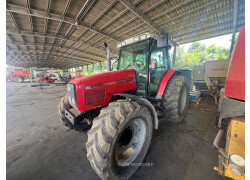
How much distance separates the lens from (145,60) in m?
2.23

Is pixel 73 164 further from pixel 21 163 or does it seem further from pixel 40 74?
pixel 40 74

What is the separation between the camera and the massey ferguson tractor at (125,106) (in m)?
1.16

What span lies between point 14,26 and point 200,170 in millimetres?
12082

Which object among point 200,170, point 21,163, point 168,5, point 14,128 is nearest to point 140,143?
point 200,170

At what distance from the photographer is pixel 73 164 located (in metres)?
1.57

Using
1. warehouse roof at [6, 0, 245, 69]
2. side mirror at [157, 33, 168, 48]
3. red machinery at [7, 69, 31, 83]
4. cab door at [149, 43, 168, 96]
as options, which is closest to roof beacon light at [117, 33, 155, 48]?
side mirror at [157, 33, 168, 48]

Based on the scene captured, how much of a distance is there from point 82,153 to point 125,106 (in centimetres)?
134

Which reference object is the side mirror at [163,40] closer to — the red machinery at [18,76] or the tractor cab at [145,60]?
the tractor cab at [145,60]

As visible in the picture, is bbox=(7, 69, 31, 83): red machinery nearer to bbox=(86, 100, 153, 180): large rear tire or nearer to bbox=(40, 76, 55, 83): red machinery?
bbox=(40, 76, 55, 83): red machinery

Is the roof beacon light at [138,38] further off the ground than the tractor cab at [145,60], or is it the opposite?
the roof beacon light at [138,38]

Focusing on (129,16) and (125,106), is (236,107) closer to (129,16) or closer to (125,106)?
(125,106)

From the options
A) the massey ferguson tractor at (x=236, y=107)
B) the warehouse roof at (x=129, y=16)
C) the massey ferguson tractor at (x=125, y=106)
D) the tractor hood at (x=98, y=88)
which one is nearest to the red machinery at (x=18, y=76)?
the warehouse roof at (x=129, y=16)

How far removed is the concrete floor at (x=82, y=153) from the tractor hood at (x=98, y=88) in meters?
0.94

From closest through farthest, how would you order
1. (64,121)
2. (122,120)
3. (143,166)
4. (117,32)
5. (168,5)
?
(122,120), (143,166), (64,121), (168,5), (117,32)
